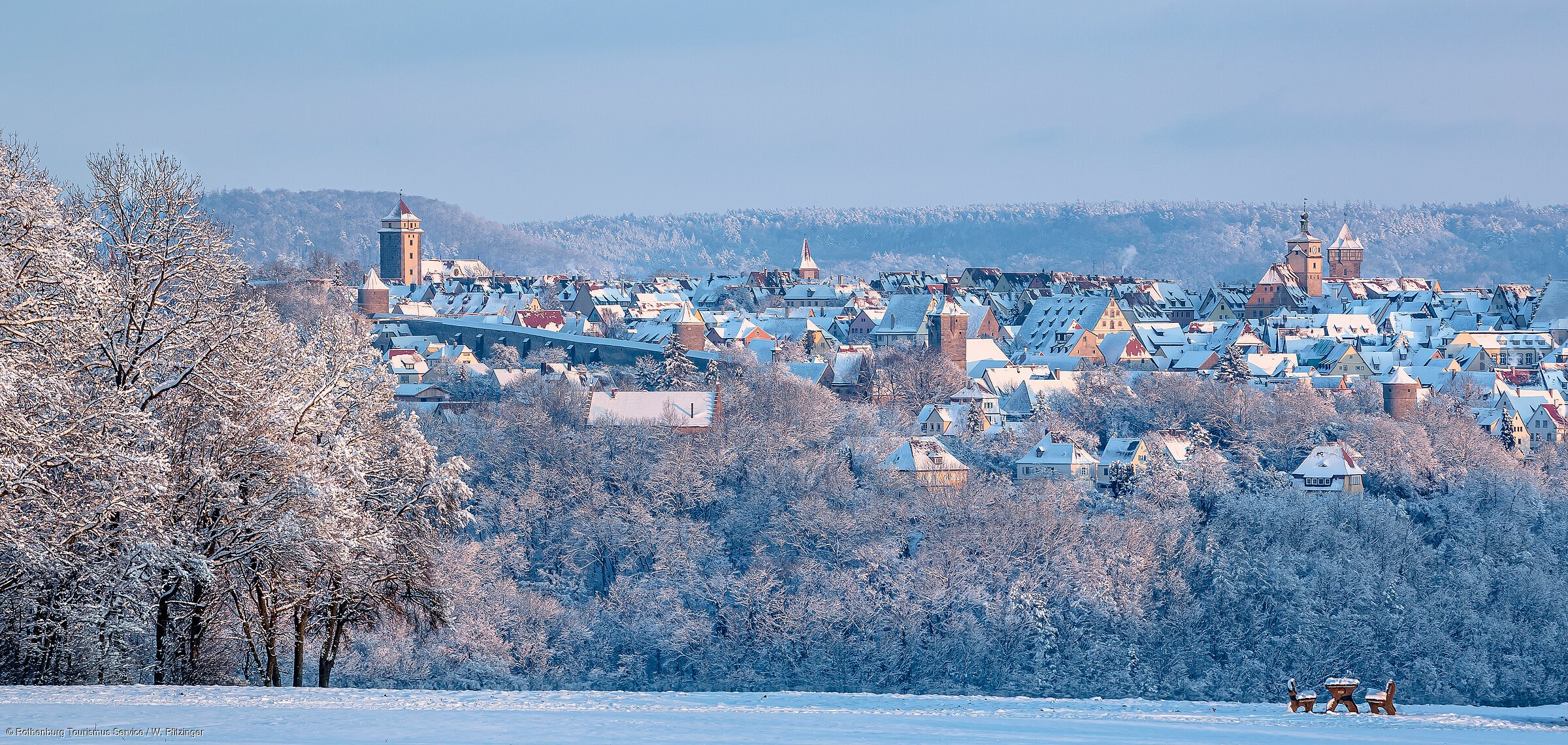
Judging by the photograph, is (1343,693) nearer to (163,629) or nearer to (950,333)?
(163,629)

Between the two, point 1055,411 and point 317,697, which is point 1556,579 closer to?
point 1055,411

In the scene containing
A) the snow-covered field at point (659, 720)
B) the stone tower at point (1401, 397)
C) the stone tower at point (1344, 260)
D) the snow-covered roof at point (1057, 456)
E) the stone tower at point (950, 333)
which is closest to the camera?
the snow-covered field at point (659, 720)

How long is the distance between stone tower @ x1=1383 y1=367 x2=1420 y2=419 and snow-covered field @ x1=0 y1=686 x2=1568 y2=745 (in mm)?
48893

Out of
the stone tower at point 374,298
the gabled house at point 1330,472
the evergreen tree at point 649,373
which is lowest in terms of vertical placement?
the gabled house at point 1330,472

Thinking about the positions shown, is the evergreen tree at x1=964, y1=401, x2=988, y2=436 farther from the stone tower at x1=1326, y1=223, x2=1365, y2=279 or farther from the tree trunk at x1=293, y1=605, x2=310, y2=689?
the stone tower at x1=1326, y1=223, x2=1365, y2=279

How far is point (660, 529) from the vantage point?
47.9 meters

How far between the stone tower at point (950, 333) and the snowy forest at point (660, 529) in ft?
20.8

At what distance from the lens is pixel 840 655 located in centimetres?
4162

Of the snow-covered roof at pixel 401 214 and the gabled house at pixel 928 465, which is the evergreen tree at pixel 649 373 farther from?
the snow-covered roof at pixel 401 214

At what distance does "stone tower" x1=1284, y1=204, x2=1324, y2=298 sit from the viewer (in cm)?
12700

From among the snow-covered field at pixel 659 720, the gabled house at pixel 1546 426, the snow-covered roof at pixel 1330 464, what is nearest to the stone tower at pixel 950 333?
the snow-covered roof at pixel 1330 464

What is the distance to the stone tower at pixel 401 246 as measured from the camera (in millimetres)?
133875

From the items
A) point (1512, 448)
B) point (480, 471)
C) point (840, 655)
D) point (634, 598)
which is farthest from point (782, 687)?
point (1512, 448)

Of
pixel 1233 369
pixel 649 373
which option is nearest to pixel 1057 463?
pixel 1233 369
